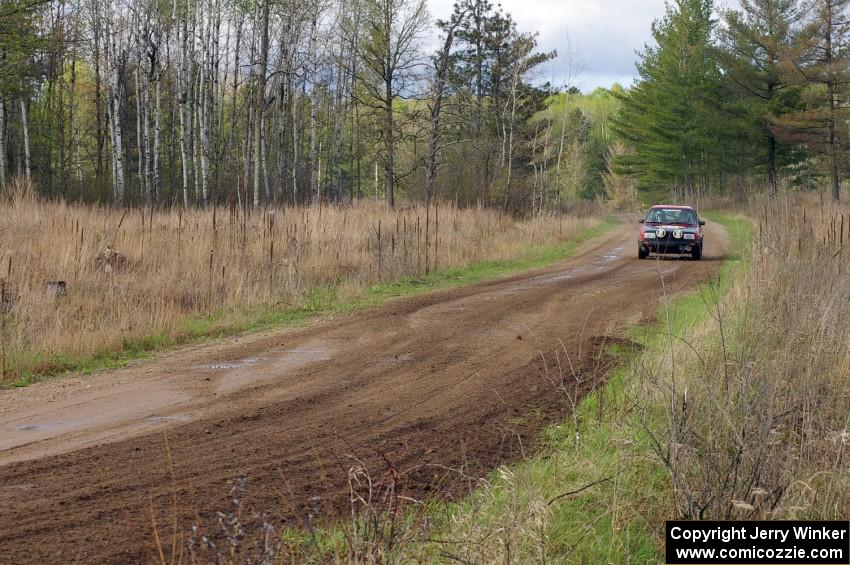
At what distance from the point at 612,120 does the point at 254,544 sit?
70161 mm

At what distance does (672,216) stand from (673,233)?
1.14 meters

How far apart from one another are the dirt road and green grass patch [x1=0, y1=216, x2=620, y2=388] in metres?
0.54

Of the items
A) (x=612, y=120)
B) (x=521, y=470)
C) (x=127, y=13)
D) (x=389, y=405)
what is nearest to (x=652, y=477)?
(x=521, y=470)

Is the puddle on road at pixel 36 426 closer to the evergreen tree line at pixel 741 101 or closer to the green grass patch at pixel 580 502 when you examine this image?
the green grass patch at pixel 580 502

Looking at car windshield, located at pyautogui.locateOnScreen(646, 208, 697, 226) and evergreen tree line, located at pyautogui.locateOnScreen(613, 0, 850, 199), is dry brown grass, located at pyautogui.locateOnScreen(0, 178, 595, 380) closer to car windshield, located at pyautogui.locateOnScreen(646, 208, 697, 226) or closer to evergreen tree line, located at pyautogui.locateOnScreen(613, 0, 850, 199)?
car windshield, located at pyautogui.locateOnScreen(646, 208, 697, 226)

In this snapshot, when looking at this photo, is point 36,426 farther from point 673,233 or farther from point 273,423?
point 673,233

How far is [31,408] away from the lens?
7.67 m

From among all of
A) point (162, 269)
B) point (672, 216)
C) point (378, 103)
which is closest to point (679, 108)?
point (378, 103)

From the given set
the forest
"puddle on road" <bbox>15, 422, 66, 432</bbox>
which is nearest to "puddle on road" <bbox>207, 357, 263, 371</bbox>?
"puddle on road" <bbox>15, 422, 66, 432</bbox>

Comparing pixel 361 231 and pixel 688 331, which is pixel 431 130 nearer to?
pixel 361 231

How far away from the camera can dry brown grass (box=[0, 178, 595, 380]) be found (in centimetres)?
1059

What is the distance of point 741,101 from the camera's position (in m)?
51.1

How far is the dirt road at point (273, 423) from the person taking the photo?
16.2 ft

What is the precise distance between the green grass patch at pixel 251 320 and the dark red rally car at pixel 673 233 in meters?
3.69
